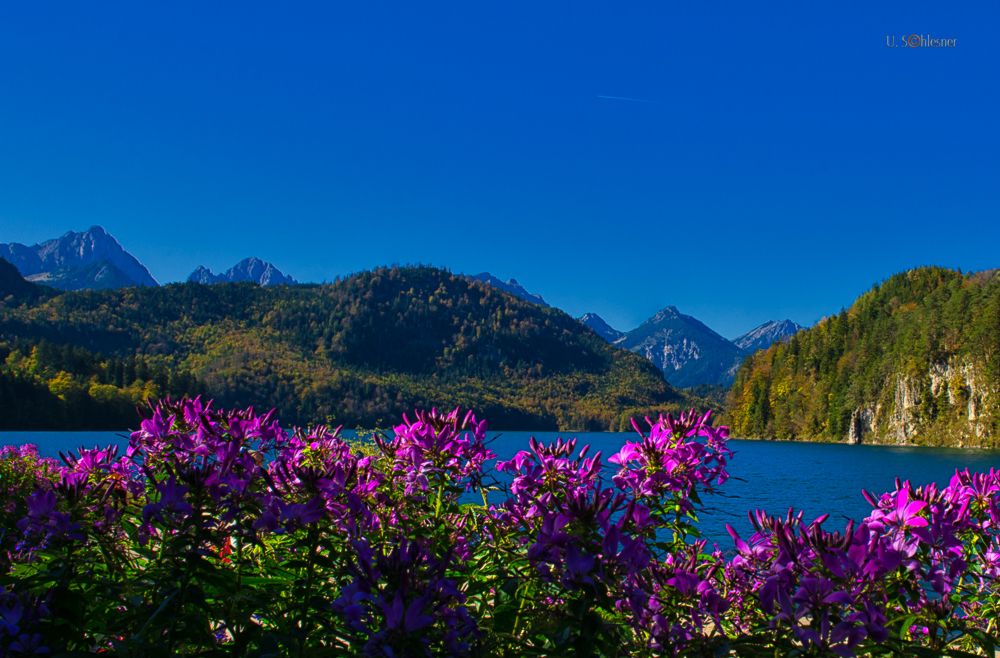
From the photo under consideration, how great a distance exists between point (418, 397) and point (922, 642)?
165m

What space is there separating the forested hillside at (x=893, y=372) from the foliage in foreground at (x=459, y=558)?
98533mm

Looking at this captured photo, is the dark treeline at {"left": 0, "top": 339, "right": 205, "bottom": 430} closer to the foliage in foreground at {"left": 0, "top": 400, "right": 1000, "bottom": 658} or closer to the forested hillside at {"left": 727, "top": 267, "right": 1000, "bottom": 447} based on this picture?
the foliage in foreground at {"left": 0, "top": 400, "right": 1000, "bottom": 658}

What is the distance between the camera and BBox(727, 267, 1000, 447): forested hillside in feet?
284

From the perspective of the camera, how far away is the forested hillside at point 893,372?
86.4 meters

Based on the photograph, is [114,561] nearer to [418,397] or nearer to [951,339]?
[951,339]

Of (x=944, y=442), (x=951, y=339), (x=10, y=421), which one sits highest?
(x=951, y=339)

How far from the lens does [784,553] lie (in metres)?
1.58

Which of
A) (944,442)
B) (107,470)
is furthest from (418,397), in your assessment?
(107,470)

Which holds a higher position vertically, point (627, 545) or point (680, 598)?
point (627, 545)

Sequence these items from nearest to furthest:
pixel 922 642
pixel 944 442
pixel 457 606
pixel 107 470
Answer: pixel 457 606
pixel 922 642
pixel 107 470
pixel 944 442

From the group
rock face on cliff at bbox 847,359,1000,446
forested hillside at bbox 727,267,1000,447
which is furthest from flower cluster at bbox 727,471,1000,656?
rock face on cliff at bbox 847,359,1000,446

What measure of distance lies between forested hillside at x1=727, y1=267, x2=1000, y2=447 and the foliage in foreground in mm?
98533

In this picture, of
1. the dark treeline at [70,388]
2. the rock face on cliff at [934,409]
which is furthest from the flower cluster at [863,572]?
the rock face on cliff at [934,409]

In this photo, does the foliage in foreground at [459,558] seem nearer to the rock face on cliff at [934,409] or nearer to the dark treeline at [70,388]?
the dark treeline at [70,388]
